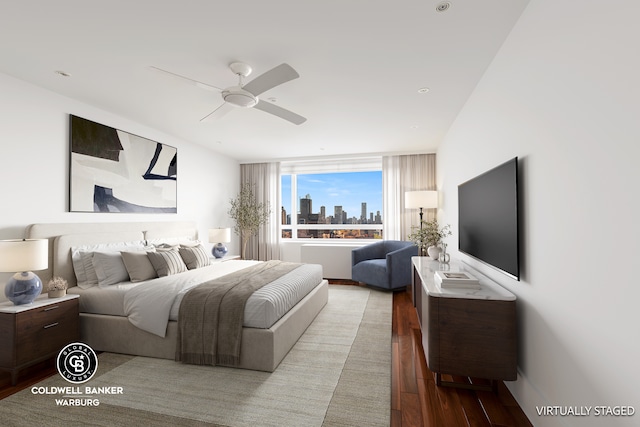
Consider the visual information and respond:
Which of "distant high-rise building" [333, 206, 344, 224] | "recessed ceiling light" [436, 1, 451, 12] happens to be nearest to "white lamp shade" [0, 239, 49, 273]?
"recessed ceiling light" [436, 1, 451, 12]

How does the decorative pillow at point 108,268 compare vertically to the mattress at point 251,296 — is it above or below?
above

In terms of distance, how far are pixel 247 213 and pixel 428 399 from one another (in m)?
4.83

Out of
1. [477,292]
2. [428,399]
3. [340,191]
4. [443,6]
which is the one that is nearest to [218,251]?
[340,191]

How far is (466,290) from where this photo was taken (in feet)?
7.13

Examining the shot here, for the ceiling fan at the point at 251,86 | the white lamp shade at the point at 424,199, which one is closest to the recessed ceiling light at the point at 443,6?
the ceiling fan at the point at 251,86

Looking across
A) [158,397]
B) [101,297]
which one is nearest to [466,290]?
[158,397]

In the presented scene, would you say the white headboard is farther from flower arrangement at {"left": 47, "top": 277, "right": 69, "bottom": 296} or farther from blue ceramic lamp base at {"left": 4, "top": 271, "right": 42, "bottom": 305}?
blue ceramic lamp base at {"left": 4, "top": 271, "right": 42, "bottom": 305}

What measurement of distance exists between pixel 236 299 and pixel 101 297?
1.39 meters

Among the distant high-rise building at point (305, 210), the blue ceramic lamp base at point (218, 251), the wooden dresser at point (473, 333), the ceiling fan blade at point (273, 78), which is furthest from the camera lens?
the distant high-rise building at point (305, 210)

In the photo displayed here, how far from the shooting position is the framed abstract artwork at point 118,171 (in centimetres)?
330

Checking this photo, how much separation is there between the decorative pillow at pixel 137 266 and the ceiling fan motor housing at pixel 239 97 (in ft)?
6.41

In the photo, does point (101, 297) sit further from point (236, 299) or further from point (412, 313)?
point (412, 313)

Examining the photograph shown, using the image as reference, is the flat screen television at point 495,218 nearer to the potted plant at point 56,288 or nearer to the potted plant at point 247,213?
the potted plant at point 56,288

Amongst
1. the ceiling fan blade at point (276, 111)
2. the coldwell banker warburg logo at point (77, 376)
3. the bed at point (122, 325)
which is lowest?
the coldwell banker warburg logo at point (77, 376)
